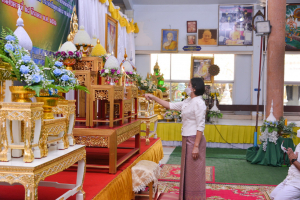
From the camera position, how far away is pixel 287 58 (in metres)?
10.4

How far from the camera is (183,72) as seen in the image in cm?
1065

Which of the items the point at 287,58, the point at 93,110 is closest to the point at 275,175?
the point at 93,110

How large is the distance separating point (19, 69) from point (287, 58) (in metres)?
10.6

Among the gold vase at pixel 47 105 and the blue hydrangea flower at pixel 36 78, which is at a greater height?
the blue hydrangea flower at pixel 36 78

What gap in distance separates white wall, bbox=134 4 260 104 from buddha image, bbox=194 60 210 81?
409 mm

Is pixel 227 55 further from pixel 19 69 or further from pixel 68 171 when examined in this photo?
pixel 19 69

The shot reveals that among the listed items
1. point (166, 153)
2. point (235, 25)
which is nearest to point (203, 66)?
A: point (235, 25)

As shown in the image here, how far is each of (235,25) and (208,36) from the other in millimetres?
978

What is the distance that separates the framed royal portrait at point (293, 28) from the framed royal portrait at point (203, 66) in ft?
8.92

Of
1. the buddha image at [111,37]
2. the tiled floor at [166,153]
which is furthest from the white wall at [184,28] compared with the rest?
the tiled floor at [166,153]

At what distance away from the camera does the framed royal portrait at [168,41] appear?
10.2 metres

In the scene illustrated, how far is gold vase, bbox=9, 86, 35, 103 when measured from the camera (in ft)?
5.18

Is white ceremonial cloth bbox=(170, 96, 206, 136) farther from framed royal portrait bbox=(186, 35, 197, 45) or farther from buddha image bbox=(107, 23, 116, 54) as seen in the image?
framed royal portrait bbox=(186, 35, 197, 45)

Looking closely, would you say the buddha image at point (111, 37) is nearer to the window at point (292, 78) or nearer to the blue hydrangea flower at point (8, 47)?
the blue hydrangea flower at point (8, 47)
